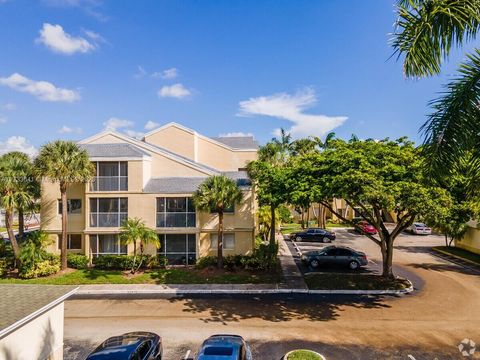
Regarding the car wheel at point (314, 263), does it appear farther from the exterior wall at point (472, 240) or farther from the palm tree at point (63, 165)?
the palm tree at point (63, 165)

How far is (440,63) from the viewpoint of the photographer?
7148 mm

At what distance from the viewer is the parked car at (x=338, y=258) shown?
77.5 feet

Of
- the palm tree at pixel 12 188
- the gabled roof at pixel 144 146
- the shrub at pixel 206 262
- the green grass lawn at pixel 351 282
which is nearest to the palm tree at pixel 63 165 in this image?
the palm tree at pixel 12 188

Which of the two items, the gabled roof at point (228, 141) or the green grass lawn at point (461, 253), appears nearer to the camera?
the green grass lawn at point (461, 253)

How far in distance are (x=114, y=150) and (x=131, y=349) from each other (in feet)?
58.9

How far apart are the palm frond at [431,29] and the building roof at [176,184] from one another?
17876 mm

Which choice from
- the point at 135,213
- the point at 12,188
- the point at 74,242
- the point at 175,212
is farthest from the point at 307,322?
the point at 12,188

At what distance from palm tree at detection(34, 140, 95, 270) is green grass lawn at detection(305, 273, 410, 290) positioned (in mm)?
16671

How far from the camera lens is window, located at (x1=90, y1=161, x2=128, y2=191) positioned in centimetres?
2422

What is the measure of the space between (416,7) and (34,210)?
27.6 m

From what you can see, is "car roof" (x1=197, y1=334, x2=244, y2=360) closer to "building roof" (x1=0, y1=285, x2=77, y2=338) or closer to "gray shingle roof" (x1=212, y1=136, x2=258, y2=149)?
"building roof" (x1=0, y1=285, x2=77, y2=338)

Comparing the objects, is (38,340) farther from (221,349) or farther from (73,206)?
(73,206)

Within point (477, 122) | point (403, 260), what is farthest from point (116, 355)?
point (403, 260)

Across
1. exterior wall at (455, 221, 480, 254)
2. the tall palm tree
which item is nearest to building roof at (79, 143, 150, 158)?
the tall palm tree
